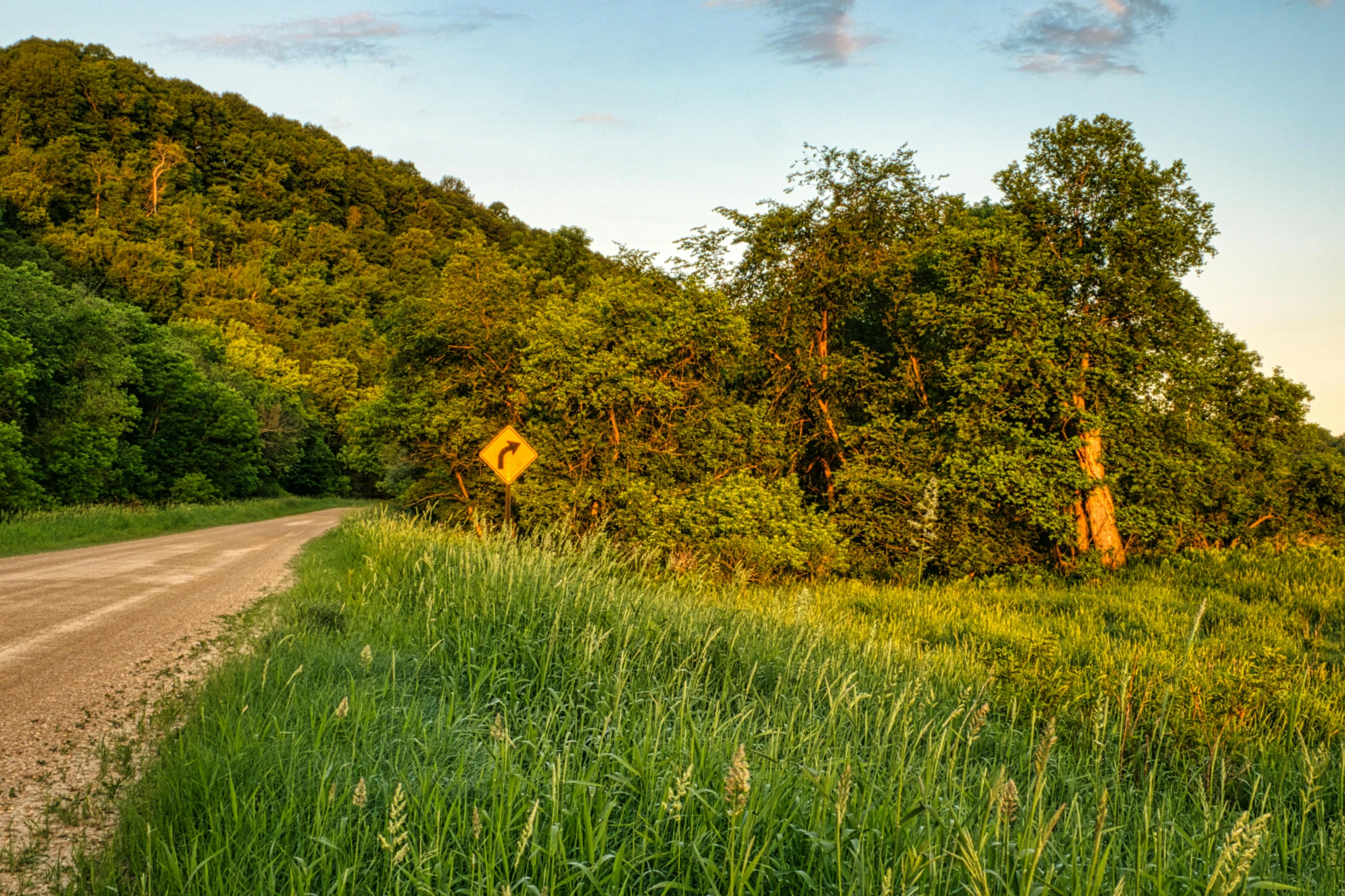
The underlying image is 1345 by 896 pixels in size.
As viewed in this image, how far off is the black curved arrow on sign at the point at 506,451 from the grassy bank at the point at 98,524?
9.67 metres

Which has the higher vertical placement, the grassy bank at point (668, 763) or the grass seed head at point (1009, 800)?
the grass seed head at point (1009, 800)

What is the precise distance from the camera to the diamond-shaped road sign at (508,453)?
13008 millimetres

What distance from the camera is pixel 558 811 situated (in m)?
2.53

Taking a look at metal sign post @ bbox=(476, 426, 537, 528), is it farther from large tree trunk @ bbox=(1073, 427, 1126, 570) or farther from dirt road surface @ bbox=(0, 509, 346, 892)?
large tree trunk @ bbox=(1073, 427, 1126, 570)

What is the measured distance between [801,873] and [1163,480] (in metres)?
19.2

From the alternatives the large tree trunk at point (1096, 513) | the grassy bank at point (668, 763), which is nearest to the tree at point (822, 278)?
the large tree trunk at point (1096, 513)

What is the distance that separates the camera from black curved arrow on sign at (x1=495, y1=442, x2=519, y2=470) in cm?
1303

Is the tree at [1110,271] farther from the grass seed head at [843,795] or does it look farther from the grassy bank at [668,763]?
the grass seed head at [843,795]

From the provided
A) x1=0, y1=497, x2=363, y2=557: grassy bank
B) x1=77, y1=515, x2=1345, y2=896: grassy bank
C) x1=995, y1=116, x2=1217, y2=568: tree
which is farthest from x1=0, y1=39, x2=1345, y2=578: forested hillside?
x1=77, y1=515, x2=1345, y2=896: grassy bank

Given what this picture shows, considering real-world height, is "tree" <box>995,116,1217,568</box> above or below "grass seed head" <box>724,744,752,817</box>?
above

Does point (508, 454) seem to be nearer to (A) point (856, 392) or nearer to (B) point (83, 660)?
(B) point (83, 660)

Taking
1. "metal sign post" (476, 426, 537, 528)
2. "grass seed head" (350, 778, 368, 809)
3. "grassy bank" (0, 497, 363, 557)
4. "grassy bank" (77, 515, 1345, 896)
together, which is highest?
"metal sign post" (476, 426, 537, 528)

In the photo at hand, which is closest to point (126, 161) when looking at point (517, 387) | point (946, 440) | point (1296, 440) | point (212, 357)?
point (212, 357)

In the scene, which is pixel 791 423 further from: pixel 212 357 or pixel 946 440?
pixel 212 357
